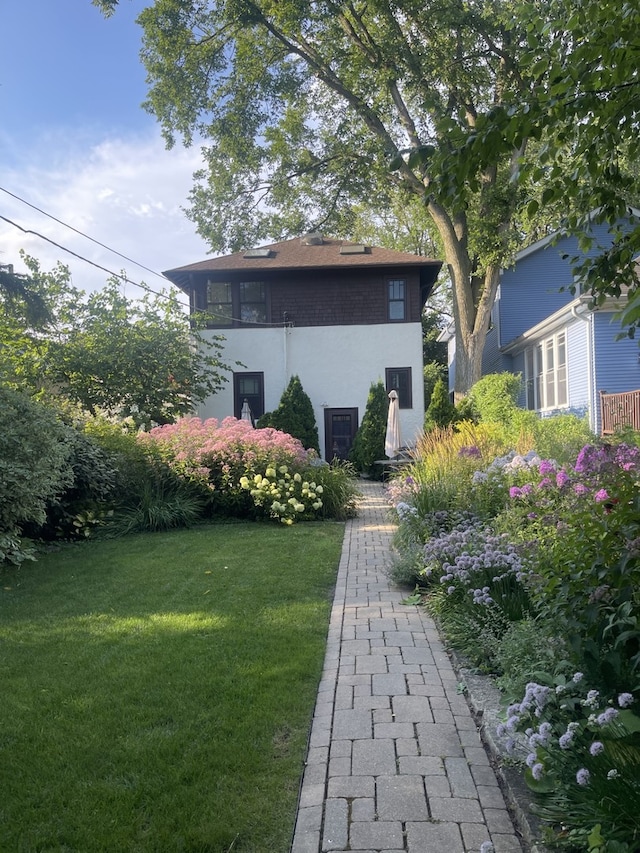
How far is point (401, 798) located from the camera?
278 centimetres

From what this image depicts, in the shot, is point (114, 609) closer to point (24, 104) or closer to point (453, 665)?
point (453, 665)

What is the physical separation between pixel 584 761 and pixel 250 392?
19818 mm

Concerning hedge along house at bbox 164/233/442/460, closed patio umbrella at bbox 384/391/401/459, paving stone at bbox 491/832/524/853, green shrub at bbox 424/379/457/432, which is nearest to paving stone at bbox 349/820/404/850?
paving stone at bbox 491/832/524/853

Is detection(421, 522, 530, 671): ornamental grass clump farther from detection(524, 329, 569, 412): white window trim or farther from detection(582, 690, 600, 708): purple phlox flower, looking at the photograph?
detection(524, 329, 569, 412): white window trim

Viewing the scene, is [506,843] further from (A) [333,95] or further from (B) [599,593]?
(A) [333,95]

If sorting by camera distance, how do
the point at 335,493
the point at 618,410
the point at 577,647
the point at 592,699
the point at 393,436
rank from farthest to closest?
the point at 393,436 < the point at 618,410 < the point at 335,493 < the point at 577,647 < the point at 592,699

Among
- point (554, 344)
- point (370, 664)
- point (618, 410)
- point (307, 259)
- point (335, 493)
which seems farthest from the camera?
point (307, 259)

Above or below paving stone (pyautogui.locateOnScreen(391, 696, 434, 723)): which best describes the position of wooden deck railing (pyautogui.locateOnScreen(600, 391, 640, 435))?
above

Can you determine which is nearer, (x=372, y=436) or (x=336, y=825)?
(x=336, y=825)

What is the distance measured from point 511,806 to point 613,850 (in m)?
0.86

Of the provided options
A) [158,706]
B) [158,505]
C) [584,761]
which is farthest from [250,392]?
[584,761]

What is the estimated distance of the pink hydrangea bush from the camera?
11320 millimetres

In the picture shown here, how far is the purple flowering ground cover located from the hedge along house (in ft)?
53.7

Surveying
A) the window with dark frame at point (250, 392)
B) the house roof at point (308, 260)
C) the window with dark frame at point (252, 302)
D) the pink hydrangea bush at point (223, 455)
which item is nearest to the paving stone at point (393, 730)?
the pink hydrangea bush at point (223, 455)
